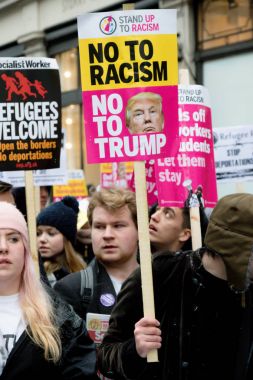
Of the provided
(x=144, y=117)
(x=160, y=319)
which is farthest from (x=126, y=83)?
(x=160, y=319)

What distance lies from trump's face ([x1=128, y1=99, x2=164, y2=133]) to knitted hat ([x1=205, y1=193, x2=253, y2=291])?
1.83 ft

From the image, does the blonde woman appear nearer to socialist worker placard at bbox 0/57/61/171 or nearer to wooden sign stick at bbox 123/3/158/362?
wooden sign stick at bbox 123/3/158/362

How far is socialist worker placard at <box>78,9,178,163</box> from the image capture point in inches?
129

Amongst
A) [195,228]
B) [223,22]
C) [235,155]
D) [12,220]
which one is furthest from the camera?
[223,22]

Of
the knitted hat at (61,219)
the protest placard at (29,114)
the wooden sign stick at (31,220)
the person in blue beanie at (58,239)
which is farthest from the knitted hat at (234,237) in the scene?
Result: the knitted hat at (61,219)

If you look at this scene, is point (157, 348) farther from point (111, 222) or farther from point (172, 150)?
point (111, 222)

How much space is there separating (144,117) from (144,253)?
63cm

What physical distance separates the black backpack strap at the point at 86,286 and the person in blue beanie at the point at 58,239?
138 centimetres

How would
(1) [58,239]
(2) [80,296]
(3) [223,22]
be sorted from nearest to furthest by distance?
(2) [80,296], (1) [58,239], (3) [223,22]

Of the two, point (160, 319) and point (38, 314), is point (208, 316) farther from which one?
point (38, 314)

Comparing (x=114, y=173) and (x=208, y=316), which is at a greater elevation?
(x=114, y=173)

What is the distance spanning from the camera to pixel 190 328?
2947 mm

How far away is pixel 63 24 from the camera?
14.2 meters

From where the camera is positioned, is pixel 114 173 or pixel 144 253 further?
pixel 114 173
